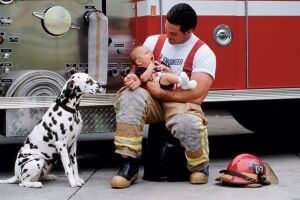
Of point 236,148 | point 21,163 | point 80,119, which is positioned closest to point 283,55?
point 236,148

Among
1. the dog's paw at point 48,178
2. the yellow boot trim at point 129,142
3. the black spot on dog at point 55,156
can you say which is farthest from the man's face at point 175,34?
the dog's paw at point 48,178

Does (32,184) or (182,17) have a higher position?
(182,17)

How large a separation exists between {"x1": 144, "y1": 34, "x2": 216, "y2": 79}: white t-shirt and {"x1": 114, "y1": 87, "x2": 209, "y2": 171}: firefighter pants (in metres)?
0.27

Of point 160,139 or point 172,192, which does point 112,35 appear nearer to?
point 160,139

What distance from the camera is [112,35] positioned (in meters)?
5.71

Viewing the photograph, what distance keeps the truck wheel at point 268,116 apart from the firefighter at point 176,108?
176 centimetres

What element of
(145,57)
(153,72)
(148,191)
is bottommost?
(148,191)

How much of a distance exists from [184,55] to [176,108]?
0.41 meters

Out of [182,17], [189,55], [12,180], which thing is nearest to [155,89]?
[189,55]

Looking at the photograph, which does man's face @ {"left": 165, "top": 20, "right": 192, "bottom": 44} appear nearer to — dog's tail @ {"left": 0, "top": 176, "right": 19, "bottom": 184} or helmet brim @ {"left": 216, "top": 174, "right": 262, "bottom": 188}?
helmet brim @ {"left": 216, "top": 174, "right": 262, "bottom": 188}

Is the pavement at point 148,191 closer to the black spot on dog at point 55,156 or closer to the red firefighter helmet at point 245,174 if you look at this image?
the red firefighter helmet at point 245,174

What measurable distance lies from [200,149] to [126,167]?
A: 530mm

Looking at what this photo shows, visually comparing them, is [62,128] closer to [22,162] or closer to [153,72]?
[22,162]

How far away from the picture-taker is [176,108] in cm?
515
